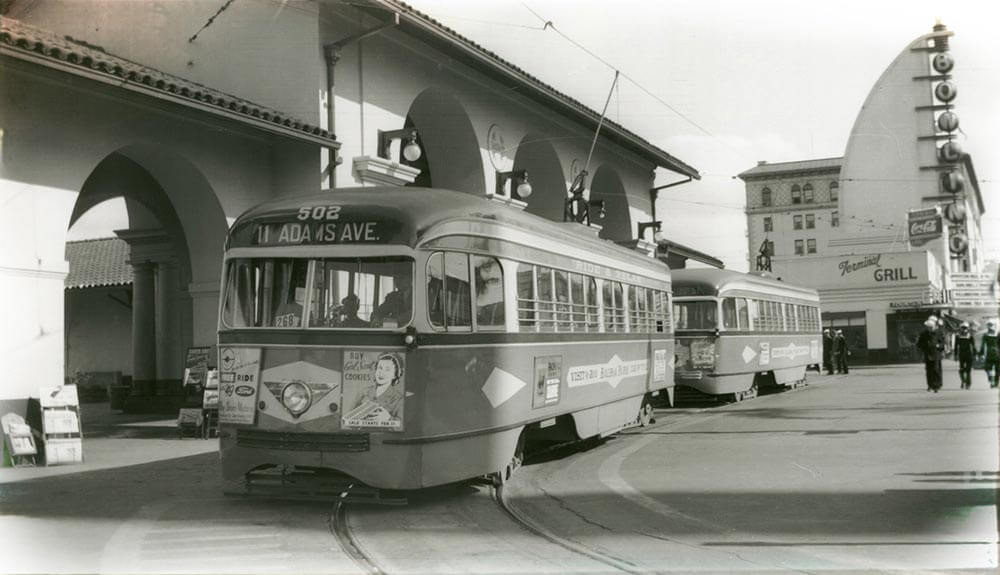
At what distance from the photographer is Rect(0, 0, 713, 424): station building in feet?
37.8

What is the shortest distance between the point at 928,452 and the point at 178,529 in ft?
27.7

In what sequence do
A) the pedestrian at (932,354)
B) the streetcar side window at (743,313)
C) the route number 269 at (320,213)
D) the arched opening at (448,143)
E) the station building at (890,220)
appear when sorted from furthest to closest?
1. the station building at (890,220)
2. the pedestrian at (932,354)
3. the streetcar side window at (743,313)
4. the arched opening at (448,143)
5. the route number 269 at (320,213)

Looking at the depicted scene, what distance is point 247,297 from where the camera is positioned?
8.60 meters

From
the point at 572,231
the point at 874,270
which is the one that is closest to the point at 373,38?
the point at 572,231

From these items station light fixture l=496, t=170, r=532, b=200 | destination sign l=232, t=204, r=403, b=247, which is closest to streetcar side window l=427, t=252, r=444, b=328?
destination sign l=232, t=204, r=403, b=247

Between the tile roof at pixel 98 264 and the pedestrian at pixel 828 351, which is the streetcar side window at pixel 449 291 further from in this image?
the pedestrian at pixel 828 351

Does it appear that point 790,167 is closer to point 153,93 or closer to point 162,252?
point 162,252

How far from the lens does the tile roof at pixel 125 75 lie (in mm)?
10273

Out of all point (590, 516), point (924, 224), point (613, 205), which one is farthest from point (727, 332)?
point (924, 224)

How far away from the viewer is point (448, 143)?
20.0m

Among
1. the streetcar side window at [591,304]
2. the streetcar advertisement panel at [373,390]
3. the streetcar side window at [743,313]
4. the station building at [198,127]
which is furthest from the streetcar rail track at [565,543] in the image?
the streetcar side window at [743,313]

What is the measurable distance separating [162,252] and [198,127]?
5.04 metres

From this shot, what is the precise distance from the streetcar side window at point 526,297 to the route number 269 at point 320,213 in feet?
6.67

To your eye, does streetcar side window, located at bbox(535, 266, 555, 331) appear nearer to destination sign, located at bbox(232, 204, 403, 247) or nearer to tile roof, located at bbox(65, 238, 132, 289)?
destination sign, located at bbox(232, 204, 403, 247)
